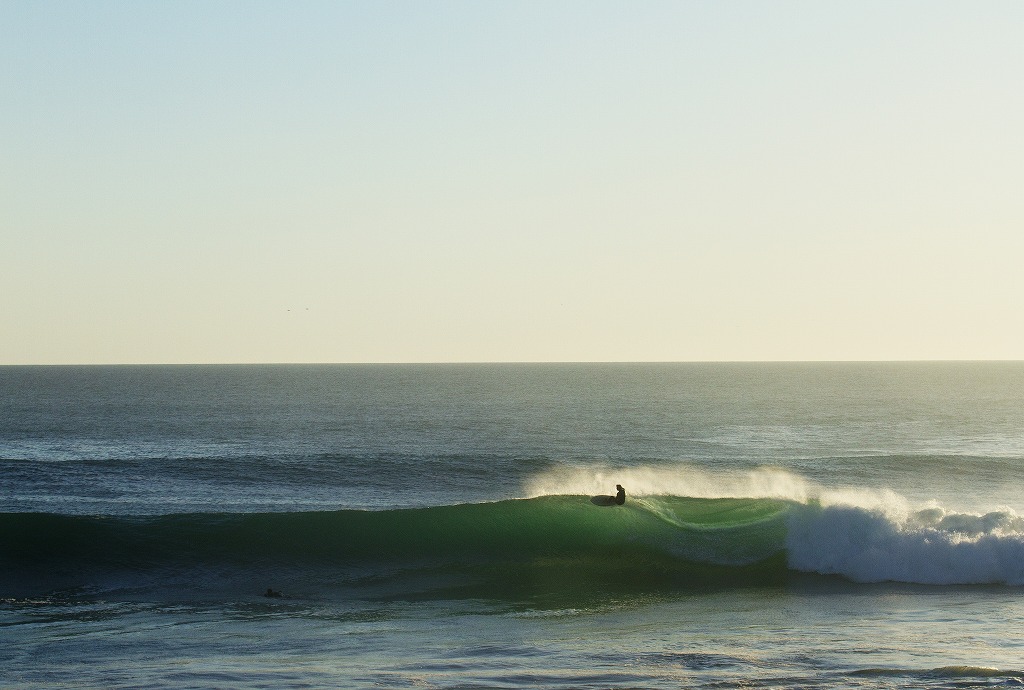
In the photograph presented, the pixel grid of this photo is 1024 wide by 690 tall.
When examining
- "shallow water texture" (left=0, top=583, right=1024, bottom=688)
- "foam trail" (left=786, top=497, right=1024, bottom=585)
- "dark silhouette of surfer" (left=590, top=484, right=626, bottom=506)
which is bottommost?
"shallow water texture" (left=0, top=583, right=1024, bottom=688)

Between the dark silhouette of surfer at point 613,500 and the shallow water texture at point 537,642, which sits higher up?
the dark silhouette of surfer at point 613,500

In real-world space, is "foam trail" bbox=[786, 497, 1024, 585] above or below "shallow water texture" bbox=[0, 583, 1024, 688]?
above

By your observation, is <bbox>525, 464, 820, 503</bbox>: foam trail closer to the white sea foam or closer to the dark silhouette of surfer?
the white sea foam

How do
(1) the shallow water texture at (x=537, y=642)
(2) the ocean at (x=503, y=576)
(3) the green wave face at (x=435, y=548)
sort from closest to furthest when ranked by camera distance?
(1) the shallow water texture at (x=537, y=642), (2) the ocean at (x=503, y=576), (3) the green wave face at (x=435, y=548)

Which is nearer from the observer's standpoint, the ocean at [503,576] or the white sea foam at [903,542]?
the ocean at [503,576]

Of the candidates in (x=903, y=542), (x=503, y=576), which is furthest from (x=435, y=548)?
(x=903, y=542)

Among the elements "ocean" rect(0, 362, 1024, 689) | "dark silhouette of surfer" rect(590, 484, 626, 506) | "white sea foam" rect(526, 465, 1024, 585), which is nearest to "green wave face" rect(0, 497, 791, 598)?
"ocean" rect(0, 362, 1024, 689)

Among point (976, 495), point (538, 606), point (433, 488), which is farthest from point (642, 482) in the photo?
point (538, 606)

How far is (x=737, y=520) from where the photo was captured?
69.4 feet

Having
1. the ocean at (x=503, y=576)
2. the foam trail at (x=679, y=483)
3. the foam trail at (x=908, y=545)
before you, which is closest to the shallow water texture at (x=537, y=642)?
the ocean at (x=503, y=576)

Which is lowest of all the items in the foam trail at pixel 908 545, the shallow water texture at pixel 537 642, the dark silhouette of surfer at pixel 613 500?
the shallow water texture at pixel 537 642

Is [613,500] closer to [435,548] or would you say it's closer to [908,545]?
[435,548]

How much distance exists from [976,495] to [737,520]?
13715 mm

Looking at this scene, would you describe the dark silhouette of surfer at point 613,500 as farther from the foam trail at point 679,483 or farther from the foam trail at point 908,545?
the foam trail at point 679,483
